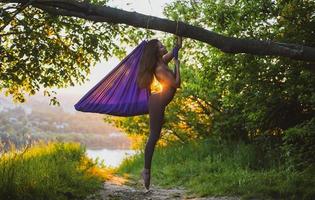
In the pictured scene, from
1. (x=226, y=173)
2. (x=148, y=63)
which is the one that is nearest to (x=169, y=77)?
(x=148, y=63)

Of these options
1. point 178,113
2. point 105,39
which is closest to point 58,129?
point 178,113

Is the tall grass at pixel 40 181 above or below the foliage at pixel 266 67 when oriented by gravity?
below

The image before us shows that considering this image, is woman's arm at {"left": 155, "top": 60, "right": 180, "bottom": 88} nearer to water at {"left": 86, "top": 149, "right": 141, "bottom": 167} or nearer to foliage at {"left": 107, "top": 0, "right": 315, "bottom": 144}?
foliage at {"left": 107, "top": 0, "right": 315, "bottom": 144}

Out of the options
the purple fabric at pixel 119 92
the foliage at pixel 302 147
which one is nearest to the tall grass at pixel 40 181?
the purple fabric at pixel 119 92

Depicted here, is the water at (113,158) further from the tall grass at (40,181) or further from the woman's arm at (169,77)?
the woman's arm at (169,77)

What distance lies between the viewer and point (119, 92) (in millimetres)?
6457

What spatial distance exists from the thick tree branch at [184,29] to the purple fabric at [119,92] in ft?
3.97

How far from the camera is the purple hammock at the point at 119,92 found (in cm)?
643

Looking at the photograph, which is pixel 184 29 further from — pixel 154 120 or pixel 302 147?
pixel 302 147

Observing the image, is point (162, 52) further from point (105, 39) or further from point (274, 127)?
point (274, 127)

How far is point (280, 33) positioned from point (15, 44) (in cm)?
487

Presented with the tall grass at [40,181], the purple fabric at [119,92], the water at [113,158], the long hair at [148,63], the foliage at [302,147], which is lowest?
the water at [113,158]

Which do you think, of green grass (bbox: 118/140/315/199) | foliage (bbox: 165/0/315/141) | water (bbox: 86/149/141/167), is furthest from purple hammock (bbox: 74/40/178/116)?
water (bbox: 86/149/141/167)

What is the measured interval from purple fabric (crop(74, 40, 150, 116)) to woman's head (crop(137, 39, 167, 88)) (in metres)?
0.26
